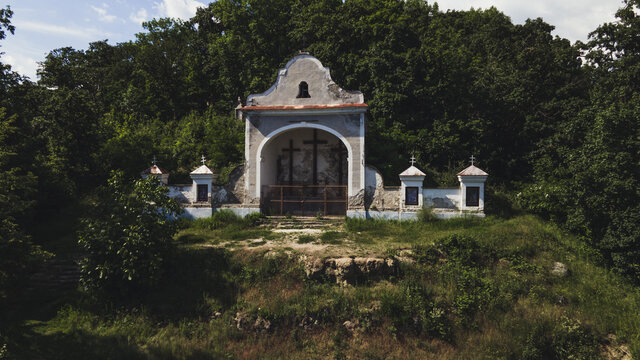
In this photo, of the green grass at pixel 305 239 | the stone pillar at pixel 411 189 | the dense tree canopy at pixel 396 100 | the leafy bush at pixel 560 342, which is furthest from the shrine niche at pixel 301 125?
the leafy bush at pixel 560 342

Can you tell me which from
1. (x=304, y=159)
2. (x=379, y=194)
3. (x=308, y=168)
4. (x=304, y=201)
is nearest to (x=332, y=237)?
(x=379, y=194)

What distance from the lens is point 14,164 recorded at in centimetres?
1341

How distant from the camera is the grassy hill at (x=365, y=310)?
8766 millimetres

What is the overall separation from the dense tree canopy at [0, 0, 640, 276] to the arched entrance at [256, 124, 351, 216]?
8.04ft

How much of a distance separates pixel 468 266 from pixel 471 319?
1.77 meters

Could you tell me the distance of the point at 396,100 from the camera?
20.0m

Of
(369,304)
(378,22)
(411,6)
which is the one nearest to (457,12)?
(411,6)

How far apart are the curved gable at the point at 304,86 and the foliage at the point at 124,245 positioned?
6.98 m

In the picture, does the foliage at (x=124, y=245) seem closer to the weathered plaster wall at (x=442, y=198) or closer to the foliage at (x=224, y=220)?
the foliage at (x=224, y=220)

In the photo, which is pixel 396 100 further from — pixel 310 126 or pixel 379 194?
pixel 379 194

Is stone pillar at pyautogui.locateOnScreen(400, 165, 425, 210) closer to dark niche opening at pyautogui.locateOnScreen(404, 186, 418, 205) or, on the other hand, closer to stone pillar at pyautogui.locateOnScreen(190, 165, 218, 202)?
dark niche opening at pyautogui.locateOnScreen(404, 186, 418, 205)

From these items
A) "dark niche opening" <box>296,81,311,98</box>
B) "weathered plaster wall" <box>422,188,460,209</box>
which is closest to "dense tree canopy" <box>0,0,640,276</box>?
"weathered plaster wall" <box>422,188,460,209</box>

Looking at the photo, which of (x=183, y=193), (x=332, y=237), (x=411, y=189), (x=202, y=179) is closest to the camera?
(x=332, y=237)

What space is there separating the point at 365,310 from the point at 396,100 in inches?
537
